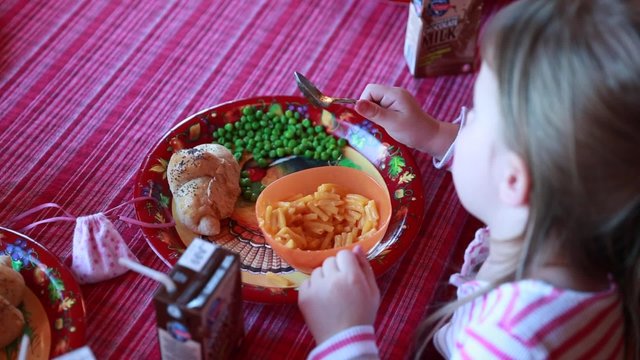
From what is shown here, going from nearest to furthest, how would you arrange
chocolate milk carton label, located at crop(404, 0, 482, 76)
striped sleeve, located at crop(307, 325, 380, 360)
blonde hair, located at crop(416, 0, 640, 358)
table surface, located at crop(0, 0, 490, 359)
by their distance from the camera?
1. blonde hair, located at crop(416, 0, 640, 358)
2. striped sleeve, located at crop(307, 325, 380, 360)
3. table surface, located at crop(0, 0, 490, 359)
4. chocolate milk carton label, located at crop(404, 0, 482, 76)

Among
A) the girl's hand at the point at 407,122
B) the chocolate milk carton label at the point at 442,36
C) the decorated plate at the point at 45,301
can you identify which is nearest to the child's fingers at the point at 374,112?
the girl's hand at the point at 407,122

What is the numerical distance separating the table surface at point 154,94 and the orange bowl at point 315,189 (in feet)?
0.21

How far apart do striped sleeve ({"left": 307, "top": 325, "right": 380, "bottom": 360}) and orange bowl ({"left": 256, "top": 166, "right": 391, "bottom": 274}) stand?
0.13 meters

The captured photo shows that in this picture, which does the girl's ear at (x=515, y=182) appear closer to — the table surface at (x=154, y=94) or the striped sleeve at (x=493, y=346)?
the striped sleeve at (x=493, y=346)

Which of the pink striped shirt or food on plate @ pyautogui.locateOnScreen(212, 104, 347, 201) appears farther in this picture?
food on plate @ pyautogui.locateOnScreen(212, 104, 347, 201)

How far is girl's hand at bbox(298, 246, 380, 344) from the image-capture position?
768mm

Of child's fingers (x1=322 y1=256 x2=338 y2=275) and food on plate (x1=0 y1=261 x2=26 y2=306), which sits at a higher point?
food on plate (x1=0 y1=261 x2=26 y2=306)

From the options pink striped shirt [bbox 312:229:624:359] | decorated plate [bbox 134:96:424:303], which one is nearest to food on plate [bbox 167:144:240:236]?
decorated plate [bbox 134:96:424:303]

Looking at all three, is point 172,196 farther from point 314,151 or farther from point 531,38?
point 531,38

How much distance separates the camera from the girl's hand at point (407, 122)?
1033 mm

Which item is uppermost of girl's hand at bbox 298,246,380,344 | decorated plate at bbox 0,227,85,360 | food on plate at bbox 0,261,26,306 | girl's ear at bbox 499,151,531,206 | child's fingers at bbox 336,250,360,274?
girl's ear at bbox 499,151,531,206

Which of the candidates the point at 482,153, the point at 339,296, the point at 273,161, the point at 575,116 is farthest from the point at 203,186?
the point at 575,116

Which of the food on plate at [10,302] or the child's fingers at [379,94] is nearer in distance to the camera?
the food on plate at [10,302]

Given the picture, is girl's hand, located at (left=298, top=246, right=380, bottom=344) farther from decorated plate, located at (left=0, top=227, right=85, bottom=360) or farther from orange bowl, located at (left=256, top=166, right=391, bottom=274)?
decorated plate, located at (left=0, top=227, right=85, bottom=360)
